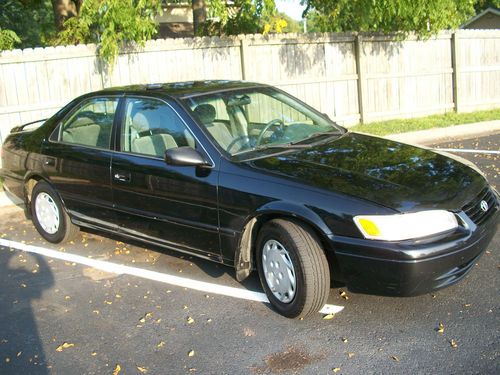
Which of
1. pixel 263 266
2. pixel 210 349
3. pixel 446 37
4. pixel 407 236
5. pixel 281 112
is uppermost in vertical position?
→ pixel 446 37

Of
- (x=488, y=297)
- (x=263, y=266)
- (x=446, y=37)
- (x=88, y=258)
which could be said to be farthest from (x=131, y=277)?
(x=446, y=37)

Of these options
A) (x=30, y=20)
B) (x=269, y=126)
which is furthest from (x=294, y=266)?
(x=30, y=20)

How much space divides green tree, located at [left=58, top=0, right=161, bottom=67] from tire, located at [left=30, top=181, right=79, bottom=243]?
4.27m

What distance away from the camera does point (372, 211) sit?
3.48 meters

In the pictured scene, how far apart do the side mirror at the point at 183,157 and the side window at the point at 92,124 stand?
3.63 ft

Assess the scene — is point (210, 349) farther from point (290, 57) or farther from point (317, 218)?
point (290, 57)

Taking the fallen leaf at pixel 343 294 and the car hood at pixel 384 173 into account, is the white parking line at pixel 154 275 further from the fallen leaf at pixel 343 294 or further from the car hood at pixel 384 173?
the car hood at pixel 384 173

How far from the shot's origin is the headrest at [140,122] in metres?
4.86

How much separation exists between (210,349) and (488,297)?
1.98 metres

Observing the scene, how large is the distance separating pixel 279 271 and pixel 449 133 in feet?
28.3

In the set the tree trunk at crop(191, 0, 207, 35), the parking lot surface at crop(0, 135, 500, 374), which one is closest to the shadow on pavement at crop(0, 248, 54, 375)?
the parking lot surface at crop(0, 135, 500, 374)

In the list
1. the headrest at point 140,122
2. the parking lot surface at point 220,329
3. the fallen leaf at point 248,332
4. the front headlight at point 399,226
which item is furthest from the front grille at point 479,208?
the headrest at point 140,122

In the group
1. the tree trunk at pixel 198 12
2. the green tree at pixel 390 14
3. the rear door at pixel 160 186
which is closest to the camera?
the rear door at pixel 160 186

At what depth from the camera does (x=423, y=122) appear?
486 inches
